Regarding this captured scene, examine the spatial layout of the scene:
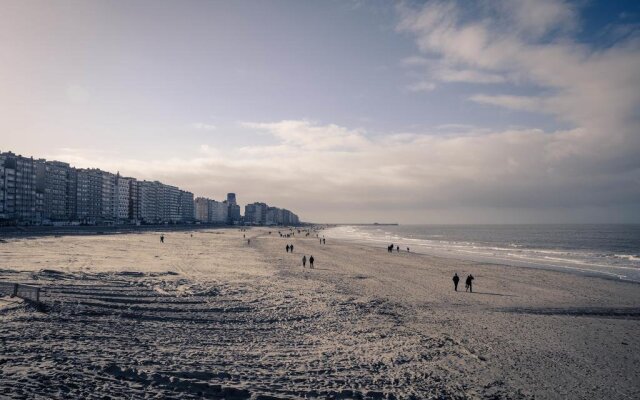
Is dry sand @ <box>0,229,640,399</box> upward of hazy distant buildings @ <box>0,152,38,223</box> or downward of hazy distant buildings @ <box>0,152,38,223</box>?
downward

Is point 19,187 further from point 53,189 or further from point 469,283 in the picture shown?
point 469,283

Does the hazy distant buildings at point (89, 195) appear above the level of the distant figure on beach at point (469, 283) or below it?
above

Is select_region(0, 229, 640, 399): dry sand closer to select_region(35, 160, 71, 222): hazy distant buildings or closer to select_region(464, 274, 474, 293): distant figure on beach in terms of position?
select_region(464, 274, 474, 293): distant figure on beach

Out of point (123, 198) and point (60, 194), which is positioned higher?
point (123, 198)

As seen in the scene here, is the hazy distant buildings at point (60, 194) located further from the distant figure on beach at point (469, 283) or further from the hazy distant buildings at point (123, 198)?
the distant figure on beach at point (469, 283)

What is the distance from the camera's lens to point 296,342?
45.2ft

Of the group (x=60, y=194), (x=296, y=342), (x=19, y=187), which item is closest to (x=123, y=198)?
(x=60, y=194)

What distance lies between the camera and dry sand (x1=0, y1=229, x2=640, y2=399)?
10.0 metres

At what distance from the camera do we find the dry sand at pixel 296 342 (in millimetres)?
10041

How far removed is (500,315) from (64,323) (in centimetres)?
2035

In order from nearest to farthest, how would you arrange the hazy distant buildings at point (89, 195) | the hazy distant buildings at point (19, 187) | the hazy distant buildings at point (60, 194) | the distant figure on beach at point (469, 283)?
the distant figure on beach at point (469, 283)
the hazy distant buildings at point (19, 187)
the hazy distant buildings at point (60, 194)
the hazy distant buildings at point (89, 195)

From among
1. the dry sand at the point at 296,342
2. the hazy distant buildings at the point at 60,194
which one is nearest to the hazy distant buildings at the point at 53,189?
the hazy distant buildings at the point at 60,194

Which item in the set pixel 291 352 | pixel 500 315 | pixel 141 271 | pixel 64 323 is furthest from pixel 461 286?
pixel 64 323

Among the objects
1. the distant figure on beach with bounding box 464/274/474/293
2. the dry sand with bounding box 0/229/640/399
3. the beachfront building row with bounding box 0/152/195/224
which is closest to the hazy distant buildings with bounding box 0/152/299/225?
the beachfront building row with bounding box 0/152/195/224
